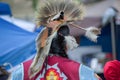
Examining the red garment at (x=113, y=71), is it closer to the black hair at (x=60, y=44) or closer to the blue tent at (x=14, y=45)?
the black hair at (x=60, y=44)

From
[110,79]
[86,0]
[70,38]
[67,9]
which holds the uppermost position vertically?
[86,0]

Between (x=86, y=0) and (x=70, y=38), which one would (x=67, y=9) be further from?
(x=86, y=0)

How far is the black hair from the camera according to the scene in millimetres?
3467

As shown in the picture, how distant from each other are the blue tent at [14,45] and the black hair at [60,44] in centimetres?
226

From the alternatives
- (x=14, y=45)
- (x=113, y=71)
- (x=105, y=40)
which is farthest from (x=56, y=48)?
(x=105, y=40)

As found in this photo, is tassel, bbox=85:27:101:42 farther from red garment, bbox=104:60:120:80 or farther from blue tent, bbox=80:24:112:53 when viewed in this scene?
blue tent, bbox=80:24:112:53

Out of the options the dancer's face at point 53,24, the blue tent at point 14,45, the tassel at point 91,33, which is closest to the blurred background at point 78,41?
the blue tent at point 14,45

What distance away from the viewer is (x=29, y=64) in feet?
11.3

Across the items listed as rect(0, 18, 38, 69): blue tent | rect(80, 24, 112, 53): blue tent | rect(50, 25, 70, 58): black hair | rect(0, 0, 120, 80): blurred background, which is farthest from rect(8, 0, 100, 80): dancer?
rect(80, 24, 112, 53): blue tent

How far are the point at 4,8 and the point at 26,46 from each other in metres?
0.91

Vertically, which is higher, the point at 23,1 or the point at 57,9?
the point at 23,1

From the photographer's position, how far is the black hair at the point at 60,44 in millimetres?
3467

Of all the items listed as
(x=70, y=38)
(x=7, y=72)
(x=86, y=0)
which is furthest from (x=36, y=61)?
(x=86, y=0)

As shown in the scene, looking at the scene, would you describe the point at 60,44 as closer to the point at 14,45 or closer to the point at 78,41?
the point at 78,41
